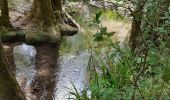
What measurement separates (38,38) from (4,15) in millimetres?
1298

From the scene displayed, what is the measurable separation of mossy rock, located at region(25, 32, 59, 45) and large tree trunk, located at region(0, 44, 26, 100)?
6654mm

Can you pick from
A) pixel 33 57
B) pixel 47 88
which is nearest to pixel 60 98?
pixel 47 88

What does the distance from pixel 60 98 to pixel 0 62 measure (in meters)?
3.23

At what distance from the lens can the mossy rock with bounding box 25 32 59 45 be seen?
483 inches

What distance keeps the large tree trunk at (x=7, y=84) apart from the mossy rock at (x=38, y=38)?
6.65 meters

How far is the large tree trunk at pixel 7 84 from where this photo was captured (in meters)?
5.33

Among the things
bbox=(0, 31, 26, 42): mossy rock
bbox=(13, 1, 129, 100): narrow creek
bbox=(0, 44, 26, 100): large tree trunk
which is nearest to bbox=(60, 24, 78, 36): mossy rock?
bbox=(13, 1, 129, 100): narrow creek

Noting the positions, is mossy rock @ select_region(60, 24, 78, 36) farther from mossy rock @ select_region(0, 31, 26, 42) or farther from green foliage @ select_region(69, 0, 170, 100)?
green foliage @ select_region(69, 0, 170, 100)

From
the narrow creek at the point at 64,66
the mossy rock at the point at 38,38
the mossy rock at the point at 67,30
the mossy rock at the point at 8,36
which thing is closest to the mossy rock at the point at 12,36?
the mossy rock at the point at 8,36

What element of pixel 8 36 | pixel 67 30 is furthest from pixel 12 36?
pixel 67 30

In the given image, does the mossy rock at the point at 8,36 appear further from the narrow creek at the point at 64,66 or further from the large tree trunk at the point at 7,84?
the large tree trunk at the point at 7,84

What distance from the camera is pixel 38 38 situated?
12336 millimetres

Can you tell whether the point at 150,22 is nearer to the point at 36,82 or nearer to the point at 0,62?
the point at 0,62

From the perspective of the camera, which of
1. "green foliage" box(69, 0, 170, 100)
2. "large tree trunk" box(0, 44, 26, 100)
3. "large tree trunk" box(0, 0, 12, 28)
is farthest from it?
"large tree trunk" box(0, 0, 12, 28)
